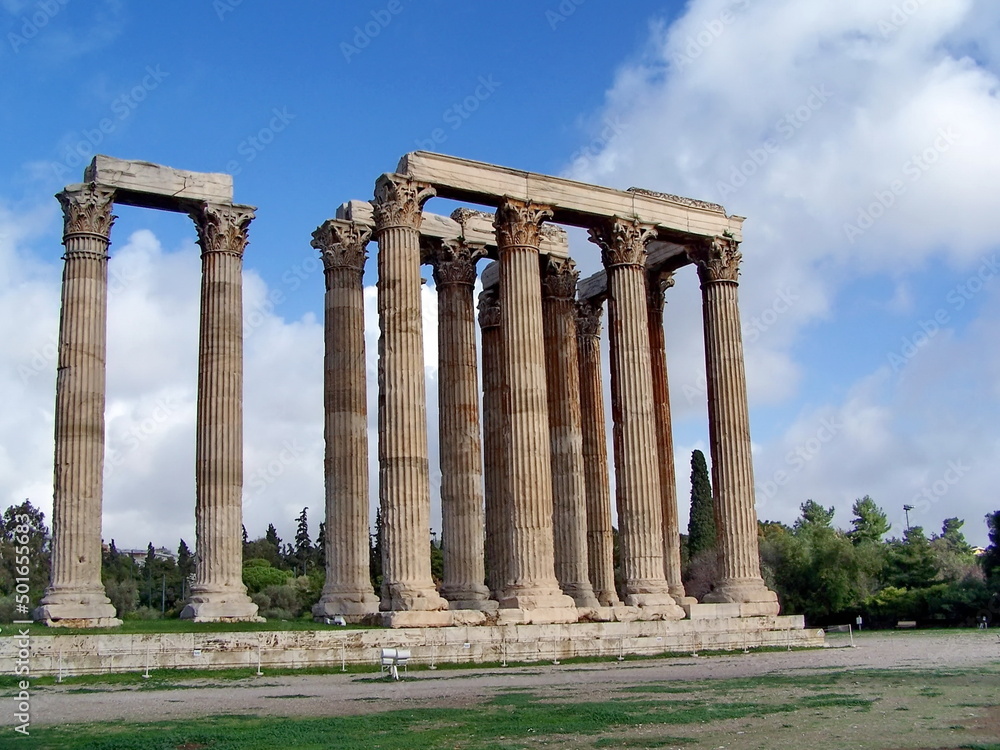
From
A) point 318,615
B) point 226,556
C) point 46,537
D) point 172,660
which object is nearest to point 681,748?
point 172,660

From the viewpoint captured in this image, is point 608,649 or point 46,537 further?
point 46,537

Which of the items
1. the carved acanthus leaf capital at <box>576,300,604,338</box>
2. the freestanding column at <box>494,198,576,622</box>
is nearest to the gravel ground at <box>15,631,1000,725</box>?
the freestanding column at <box>494,198,576,622</box>

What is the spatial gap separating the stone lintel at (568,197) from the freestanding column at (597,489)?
8729mm

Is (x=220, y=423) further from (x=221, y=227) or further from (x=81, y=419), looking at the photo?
(x=221, y=227)

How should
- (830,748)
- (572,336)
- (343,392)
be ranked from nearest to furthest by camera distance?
(830,748) → (343,392) → (572,336)

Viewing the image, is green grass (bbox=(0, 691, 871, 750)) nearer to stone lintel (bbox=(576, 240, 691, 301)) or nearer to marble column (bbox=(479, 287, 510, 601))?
marble column (bbox=(479, 287, 510, 601))

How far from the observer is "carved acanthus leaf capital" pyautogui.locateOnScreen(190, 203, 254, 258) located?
1540 inches

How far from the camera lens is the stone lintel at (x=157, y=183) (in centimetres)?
3769

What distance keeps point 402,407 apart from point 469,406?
23.3 feet

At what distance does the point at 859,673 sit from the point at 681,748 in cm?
1412

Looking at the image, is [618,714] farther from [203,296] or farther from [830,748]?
[203,296]

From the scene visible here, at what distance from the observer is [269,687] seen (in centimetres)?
2516

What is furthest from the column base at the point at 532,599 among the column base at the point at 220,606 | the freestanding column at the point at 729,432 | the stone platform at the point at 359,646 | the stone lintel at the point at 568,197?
the stone lintel at the point at 568,197

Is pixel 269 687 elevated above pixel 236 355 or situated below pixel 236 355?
below
